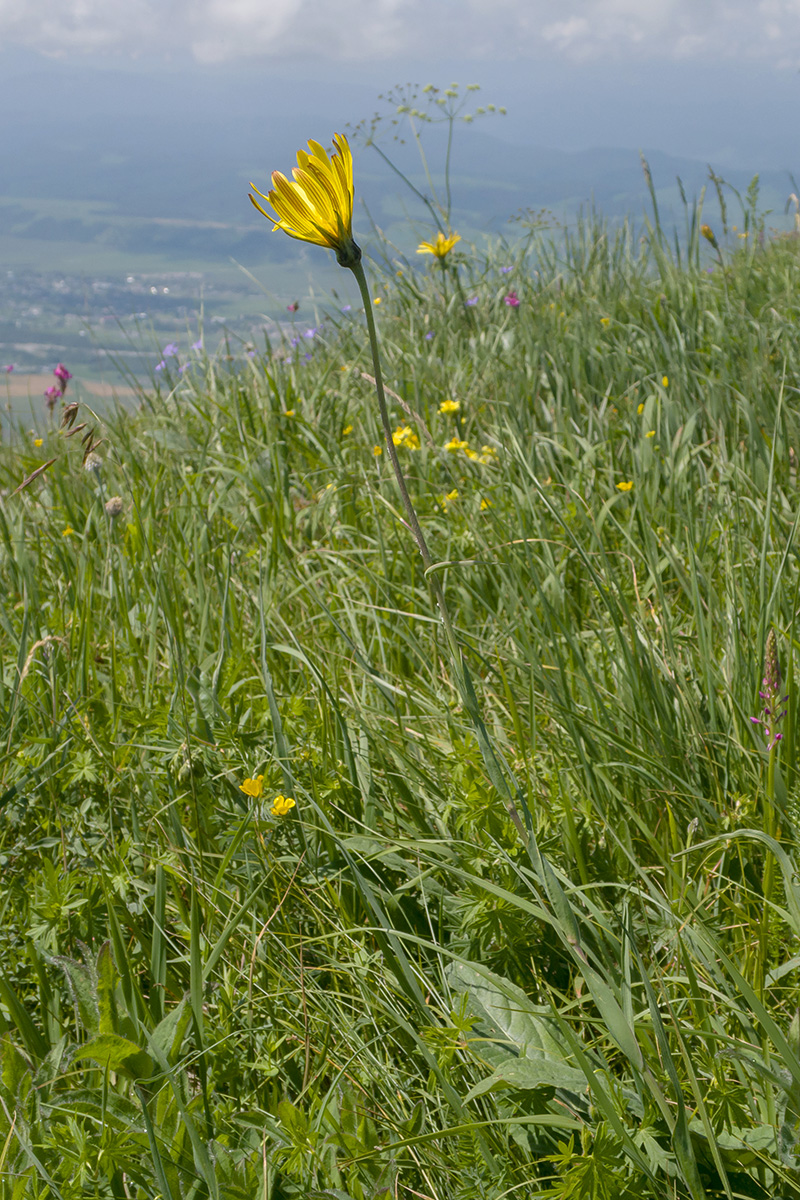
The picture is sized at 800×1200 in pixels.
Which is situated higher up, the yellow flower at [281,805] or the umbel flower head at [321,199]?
the umbel flower head at [321,199]

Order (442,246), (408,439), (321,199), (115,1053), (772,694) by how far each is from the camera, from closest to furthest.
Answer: (321,199) → (115,1053) → (772,694) → (408,439) → (442,246)

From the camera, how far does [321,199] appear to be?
83cm

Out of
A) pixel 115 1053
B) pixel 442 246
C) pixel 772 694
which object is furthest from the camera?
pixel 442 246

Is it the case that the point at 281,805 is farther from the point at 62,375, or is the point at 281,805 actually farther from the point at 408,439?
the point at 62,375

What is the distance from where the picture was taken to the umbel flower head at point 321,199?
819 mm

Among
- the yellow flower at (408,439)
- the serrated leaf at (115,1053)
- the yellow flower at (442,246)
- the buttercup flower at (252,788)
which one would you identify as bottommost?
the serrated leaf at (115,1053)

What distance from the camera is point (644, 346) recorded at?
3.11m

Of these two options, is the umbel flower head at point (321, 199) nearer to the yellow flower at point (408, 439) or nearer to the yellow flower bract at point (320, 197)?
the yellow flower bract at point (320, 197)

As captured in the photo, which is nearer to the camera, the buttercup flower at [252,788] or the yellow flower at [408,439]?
the buttercup flower at [252,788]

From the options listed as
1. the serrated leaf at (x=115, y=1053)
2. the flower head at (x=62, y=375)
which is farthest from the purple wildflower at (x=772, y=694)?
the flower head at (x=62, y=375)

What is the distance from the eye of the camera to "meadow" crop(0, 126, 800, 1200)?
2.96ft

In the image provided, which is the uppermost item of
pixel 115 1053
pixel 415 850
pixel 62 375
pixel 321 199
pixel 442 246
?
pixel 442 246

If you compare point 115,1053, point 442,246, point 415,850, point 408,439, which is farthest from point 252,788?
point 442,246

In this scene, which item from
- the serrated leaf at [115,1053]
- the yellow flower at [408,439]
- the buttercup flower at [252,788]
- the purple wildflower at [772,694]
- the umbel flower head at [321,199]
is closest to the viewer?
the umbel flower head at [321,199]
